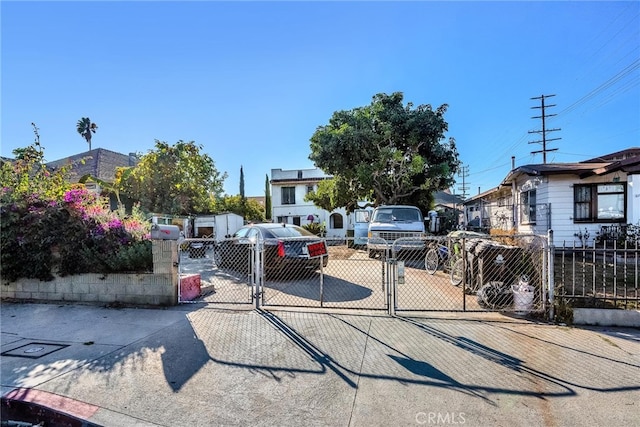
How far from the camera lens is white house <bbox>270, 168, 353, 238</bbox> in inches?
1201

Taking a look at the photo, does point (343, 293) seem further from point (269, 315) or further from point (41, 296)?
point (41, 296)

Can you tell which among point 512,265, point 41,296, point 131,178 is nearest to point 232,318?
point 41,296

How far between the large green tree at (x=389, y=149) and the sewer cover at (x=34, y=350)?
13.8 metres

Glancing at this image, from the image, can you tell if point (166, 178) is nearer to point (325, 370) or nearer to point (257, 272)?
point (257, 272)

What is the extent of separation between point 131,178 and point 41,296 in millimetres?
15463

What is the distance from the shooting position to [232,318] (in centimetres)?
568

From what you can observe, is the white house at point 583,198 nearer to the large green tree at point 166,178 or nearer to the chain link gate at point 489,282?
the chain link gate at point 489,282

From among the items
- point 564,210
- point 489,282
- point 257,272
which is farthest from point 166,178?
point 564,210

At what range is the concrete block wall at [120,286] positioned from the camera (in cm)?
639

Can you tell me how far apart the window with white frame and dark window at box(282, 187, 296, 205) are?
19.3 meters

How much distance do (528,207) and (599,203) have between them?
277 cm

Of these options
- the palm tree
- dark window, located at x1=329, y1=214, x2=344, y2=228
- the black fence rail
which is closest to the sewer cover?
the black fence rail

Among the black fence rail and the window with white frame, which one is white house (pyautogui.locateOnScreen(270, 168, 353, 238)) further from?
the black fence rail

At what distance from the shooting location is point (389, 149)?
54.3 feet
